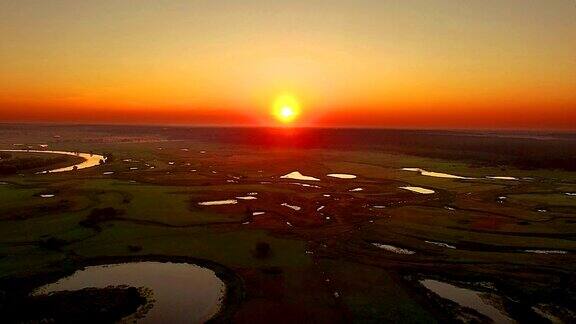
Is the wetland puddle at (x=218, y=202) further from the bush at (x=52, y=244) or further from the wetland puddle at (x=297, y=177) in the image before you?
the wetland puddle at (x=297, y=177)

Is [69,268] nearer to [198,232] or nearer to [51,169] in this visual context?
[198,232]

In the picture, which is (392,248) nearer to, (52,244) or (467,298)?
(467,298)

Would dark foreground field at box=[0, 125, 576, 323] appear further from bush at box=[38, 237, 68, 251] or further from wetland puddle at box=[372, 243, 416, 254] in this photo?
bush at box=[38, 237, 68, 251]

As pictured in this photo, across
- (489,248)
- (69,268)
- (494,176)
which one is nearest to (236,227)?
(69,268)

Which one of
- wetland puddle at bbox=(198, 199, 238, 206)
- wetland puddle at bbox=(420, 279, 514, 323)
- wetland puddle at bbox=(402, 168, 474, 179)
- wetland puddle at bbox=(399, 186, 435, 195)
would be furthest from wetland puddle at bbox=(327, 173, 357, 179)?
wetland puddle at bbox=(420, 279, 514, 323)

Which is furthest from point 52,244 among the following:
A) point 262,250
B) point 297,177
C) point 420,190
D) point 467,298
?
point 420,190

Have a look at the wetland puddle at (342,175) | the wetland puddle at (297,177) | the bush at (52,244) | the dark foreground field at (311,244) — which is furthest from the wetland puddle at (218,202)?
the wetland puddle at (342,175)

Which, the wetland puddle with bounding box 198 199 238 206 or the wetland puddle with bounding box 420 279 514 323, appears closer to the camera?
the wetland puddle with bounding box 420 279 514 323
